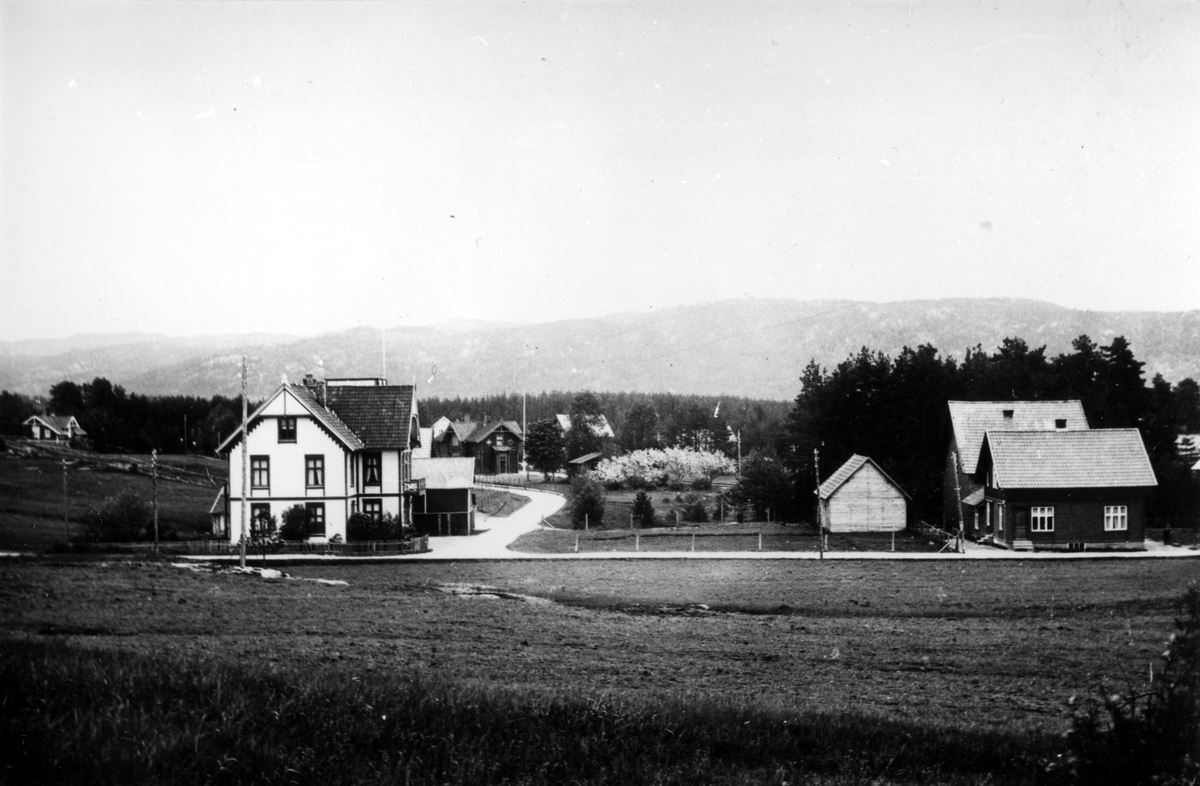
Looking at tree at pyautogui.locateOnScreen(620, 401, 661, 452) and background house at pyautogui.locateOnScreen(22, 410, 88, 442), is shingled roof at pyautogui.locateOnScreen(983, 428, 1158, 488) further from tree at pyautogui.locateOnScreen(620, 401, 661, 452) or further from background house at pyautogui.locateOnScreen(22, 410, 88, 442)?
tree at pyautogui.locateOnScreen(620, 401, 661, 452)

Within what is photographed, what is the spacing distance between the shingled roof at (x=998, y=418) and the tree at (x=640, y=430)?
4641 centimetres

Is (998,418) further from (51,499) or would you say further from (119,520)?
(51,499)

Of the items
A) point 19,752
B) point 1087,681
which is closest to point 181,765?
point 19,752

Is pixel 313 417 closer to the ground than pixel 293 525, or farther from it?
farther from it

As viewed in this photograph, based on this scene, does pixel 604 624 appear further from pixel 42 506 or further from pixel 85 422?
pixel 42 506

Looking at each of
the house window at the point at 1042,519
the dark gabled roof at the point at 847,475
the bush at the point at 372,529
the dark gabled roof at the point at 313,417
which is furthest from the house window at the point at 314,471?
the house window at the point at 1042,519

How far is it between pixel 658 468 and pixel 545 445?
Result: 567 inches

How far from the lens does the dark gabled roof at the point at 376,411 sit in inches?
1547

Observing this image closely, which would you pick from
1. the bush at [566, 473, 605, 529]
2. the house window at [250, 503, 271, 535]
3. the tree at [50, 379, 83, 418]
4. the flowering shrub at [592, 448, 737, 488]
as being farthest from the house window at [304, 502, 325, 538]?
the flowering shrub at [592, 448, 737, 488]

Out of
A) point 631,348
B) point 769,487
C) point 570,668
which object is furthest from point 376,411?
point 631,348

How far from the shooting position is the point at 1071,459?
32.9m

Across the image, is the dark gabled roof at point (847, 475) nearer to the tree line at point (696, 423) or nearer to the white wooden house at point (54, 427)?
the tree line at point (696, 423)

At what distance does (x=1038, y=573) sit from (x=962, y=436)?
12.5m

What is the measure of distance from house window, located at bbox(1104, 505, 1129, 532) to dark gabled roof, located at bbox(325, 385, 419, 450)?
115ft
